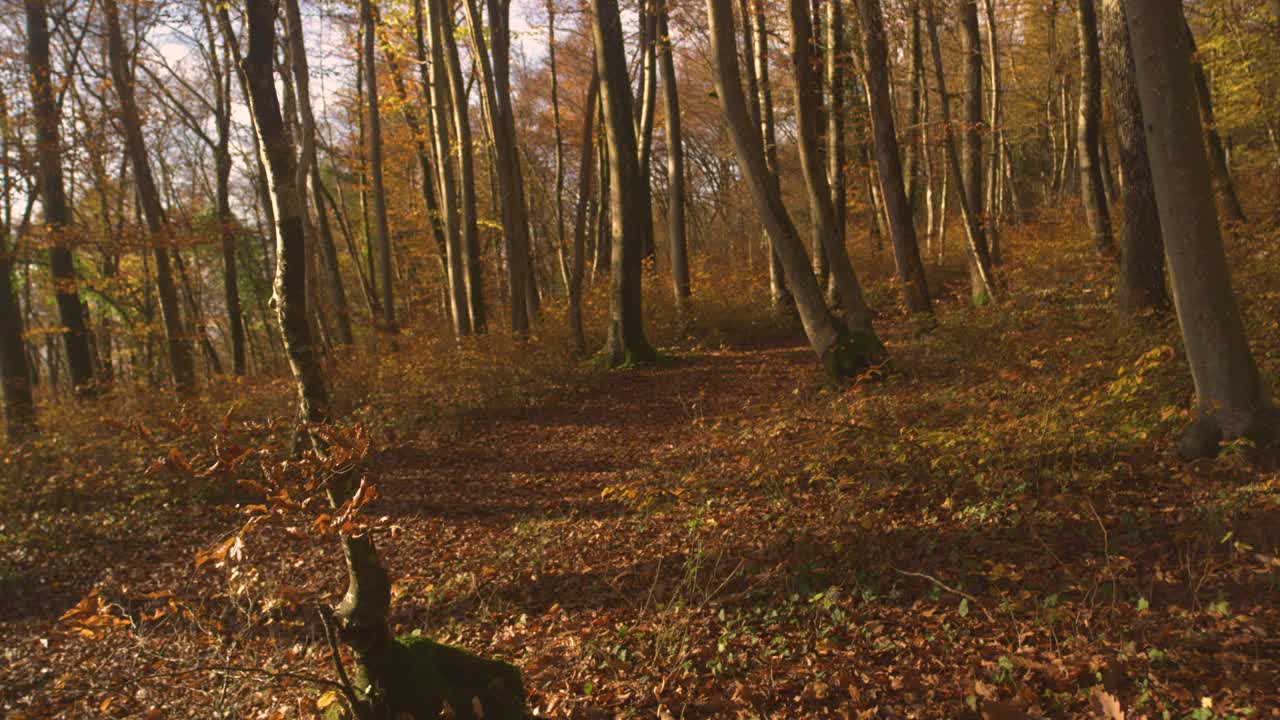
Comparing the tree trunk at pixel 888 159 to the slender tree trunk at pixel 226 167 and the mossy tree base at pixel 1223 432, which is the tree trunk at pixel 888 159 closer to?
the mossy tree base at pixel 1223 432

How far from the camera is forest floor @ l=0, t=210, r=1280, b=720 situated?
11.5 ft

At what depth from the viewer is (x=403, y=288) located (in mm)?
31297

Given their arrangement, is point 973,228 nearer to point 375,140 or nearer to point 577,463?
point 577,463

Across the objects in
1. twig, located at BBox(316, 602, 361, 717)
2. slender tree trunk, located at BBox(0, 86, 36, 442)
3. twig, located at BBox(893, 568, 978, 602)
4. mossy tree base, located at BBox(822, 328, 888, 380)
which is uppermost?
slender tree trunk, located at BBox(0, 86, 36, 442)

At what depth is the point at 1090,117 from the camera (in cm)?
1154

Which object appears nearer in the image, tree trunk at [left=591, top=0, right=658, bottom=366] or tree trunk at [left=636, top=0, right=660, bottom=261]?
tree trunk at [left=591, top=0, right=658, bottom=366]

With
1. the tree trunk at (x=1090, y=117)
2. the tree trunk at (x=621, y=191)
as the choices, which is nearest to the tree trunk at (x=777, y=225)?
the tree trunk at (x=621, y=191)

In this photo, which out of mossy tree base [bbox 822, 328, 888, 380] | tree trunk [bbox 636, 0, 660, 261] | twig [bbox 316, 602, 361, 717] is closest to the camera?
twig [bbox 316, 602, 361, 717]

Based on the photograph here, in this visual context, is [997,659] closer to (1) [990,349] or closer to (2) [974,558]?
(2) [974,558]

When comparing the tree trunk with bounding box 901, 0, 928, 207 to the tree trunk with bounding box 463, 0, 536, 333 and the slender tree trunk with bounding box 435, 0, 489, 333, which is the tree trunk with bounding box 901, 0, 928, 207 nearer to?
the tree trunk with bounding box 463, 0, 536, 333

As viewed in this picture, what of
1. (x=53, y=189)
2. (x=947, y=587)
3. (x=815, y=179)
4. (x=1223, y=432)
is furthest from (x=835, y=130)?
(x=53, y=189)

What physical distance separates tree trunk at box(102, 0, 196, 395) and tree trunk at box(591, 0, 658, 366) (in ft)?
25.9

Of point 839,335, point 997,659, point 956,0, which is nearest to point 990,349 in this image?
point 839,335

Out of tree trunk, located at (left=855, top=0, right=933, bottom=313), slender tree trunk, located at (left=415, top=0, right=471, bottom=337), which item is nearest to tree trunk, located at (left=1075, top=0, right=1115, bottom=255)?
tree trunk, located at (left=855, top=0, right=933, bottom=313)
